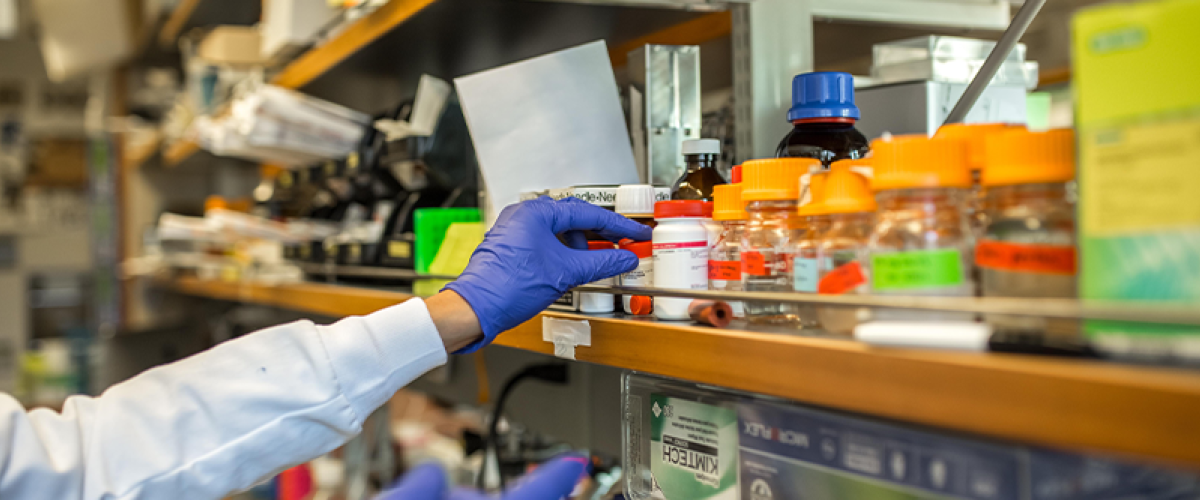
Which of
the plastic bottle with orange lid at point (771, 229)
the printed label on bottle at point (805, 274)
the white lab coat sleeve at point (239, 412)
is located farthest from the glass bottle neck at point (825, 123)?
the white lab coat sleeve at point (239, 412)

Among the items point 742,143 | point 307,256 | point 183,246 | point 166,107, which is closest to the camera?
point 742,143

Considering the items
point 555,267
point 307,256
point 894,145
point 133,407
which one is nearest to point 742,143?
point 555,267

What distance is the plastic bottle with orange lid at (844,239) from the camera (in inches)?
23.3

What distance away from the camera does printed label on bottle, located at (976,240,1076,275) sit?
0.49 meters

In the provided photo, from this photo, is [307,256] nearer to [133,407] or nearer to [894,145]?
[133,407]

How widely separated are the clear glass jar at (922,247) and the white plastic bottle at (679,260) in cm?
20

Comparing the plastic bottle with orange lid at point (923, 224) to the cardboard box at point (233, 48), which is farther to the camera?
the cardboard box at point (233, 48)

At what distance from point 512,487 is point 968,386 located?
0.44 metres

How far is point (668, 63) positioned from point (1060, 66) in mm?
647

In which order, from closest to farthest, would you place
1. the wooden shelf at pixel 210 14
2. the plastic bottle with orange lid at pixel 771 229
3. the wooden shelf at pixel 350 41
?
1. the plastic bottle with orange lid at pixel 771 229
2. the wooden shelf at pixel 350 41
3. the wooden shelf at pixel 210 14

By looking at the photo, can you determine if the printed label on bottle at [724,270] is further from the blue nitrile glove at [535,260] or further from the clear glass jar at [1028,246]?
the clear glass jar at [1028,246]

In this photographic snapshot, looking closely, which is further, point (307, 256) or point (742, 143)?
point (307, 256)

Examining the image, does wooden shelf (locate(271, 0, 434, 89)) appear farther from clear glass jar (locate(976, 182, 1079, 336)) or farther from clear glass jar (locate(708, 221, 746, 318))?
clear glass jar (locate(976, 182, 1079, 336))

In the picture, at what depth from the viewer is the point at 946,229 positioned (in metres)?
0.56
